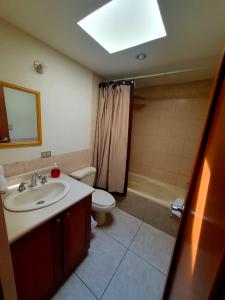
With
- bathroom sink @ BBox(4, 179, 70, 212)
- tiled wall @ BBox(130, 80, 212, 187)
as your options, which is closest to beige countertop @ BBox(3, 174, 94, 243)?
bathroom sink @ BBox(4, 179, 70, 212)

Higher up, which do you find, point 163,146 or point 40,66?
point 40,66

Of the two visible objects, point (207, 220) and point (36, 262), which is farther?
point (36, 262)

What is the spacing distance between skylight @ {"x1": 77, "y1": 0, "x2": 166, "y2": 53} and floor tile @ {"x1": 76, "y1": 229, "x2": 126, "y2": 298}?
2212 mm

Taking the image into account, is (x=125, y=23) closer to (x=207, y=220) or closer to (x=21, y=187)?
(x=207, y=220)

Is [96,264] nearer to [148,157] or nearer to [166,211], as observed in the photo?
[166,211]

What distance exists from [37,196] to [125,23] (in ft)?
5.64

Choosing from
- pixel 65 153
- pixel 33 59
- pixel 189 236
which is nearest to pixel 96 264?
pixel 189 236

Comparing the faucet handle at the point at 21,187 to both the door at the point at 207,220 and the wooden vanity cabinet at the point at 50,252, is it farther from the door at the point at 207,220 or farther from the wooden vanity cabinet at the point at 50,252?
the door at the point at 207,220

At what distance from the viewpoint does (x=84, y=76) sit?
1.74 m

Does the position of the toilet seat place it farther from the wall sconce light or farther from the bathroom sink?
the wall sconce light

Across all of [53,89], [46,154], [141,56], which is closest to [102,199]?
[46,154]

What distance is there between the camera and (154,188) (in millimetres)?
2467

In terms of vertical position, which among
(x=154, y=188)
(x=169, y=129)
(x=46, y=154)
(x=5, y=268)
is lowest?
(x=154, y=188)

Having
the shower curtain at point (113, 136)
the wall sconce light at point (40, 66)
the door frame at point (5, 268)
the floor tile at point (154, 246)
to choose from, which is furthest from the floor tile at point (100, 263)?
the wall sconce light at point (40, 66)
